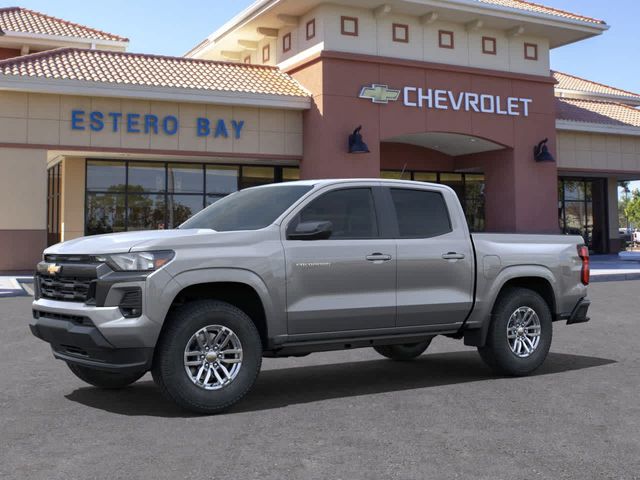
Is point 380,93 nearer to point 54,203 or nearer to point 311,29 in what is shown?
point 311,29

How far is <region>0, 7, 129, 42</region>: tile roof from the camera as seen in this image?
31.0 m

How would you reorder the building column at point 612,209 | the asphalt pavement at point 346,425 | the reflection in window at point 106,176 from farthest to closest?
the building column at point 612,209
the reflection in window at point 106,176
the asphalt pavement at point 346,425

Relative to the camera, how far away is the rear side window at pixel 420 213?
24.3ft

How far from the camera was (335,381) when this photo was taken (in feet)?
24.8

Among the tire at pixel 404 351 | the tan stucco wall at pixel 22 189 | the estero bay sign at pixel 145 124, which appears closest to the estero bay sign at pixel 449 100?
the estero bay sign at pixel 145 124

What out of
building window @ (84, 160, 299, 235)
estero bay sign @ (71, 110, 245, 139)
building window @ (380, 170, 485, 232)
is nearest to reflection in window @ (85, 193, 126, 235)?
building window @ (84, 160, 299, 235)

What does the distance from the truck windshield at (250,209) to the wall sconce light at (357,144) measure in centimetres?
1704

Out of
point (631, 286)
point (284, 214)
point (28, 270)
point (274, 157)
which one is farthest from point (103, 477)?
point (274, 157)

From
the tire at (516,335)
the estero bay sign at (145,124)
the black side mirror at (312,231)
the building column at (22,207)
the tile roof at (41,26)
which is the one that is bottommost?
the tire at (516,335)

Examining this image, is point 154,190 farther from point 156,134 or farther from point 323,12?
point 323,12

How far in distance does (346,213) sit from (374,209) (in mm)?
331

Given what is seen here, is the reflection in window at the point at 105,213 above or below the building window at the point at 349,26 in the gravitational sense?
below

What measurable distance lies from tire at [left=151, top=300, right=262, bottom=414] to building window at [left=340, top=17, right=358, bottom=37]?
66.0 feet

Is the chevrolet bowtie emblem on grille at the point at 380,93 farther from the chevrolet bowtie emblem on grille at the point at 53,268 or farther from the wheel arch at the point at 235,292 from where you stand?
the chevrolet bowtie emblem on grille at the point at 53,268
